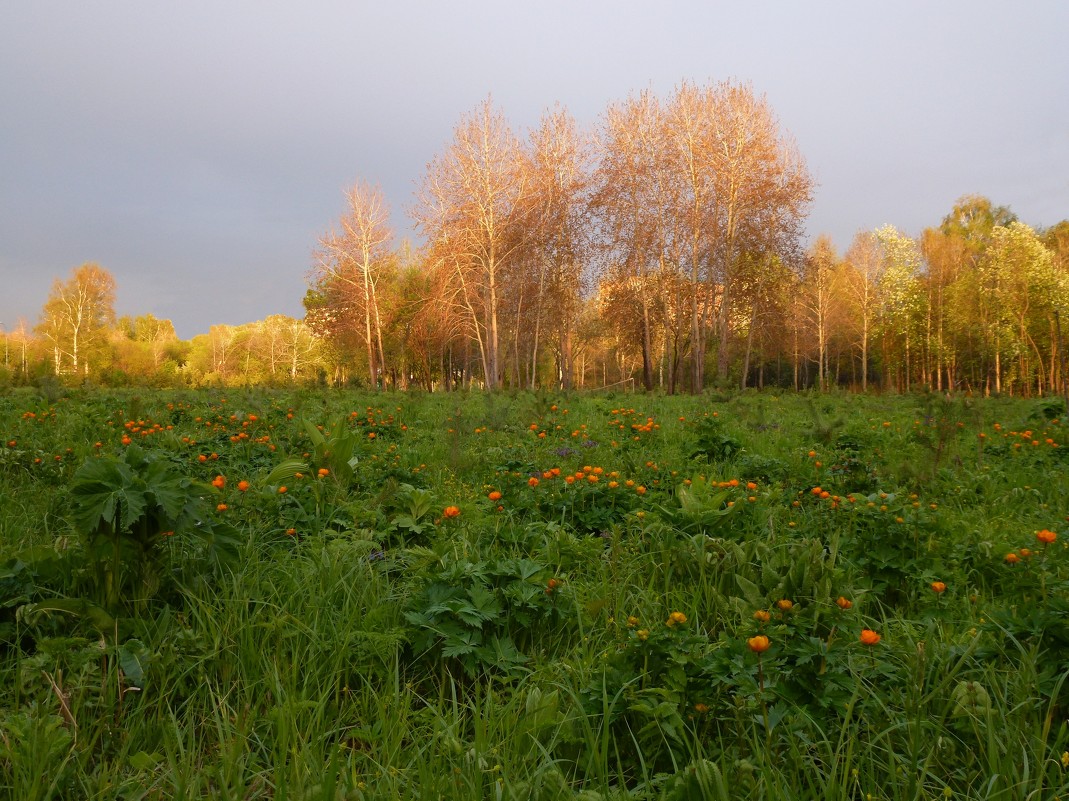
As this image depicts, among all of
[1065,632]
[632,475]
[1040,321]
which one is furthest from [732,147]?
[1065,632]

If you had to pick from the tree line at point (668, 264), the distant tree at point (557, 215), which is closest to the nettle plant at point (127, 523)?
the tree line at point (668, 264)

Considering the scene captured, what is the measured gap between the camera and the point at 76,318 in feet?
143

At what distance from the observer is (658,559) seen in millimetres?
3059

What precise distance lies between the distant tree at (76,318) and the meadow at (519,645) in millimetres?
49928

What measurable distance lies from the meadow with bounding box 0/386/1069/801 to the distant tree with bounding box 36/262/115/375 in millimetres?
49928

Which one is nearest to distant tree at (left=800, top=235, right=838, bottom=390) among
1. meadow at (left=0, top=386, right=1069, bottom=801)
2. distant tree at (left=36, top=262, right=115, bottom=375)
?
meadow at (left=0, top=386, right=1069, bottom=801)

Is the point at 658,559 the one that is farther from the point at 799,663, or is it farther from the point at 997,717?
the point at 997,717

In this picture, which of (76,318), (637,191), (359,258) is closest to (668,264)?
(637,191)

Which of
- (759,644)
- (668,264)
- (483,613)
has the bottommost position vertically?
(483,613)

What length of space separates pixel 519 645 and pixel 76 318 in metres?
53.9

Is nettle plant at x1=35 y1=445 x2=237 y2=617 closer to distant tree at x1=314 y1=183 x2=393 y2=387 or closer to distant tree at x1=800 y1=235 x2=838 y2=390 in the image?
distant tree at x1=314 y1=183 x2=393 y2=387

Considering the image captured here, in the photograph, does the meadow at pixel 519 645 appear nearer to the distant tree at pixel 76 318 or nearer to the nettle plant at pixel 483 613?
the nettle plant at pixel 483 613

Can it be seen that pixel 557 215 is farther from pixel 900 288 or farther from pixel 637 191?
pixel 900 288

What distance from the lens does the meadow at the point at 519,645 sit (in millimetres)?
1636
